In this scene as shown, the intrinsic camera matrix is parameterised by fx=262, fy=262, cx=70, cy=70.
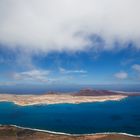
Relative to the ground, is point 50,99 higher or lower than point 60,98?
lower

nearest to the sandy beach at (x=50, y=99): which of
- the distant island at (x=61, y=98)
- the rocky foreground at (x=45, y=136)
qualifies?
the distant island at (x=61, y=98)

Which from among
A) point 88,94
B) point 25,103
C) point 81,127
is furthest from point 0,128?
point 88,94

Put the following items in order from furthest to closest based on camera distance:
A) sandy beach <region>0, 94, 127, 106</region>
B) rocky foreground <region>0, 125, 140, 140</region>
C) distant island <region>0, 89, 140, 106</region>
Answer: distant island <region>0, 89, 140, 106</region>
sandy beach <region>0, 94, 127, 106</region>
rocky foreground <region>0, 125, 140, 140</region>

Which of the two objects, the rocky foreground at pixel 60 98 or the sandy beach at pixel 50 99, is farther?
the rocky foreground at pixel 60 98

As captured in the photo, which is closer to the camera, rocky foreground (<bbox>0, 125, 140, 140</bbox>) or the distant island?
rocky foreground (<bbox>0, 125, 140, 140</bbox>)

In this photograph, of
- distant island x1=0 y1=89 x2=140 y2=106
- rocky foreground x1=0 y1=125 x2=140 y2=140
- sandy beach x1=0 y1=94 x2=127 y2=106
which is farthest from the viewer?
distant island x1=0 y1=89 x2=140 y2=106

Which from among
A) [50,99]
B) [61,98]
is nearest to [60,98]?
[61,98]

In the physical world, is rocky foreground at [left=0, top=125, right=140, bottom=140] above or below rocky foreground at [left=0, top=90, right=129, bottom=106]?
below

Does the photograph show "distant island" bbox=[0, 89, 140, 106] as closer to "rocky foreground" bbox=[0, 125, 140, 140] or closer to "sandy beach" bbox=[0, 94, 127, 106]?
"sandy beach" bbox=[0, 94, 127, 106]

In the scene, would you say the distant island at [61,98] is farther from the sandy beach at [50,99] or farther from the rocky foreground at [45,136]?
the rocky foreground at [45,136]

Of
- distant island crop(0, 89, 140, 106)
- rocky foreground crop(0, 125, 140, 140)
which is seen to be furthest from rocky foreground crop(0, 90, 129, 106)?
rocky foreground crop(0, 125, 140, 140)

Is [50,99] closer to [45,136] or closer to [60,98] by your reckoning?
[60,98]
